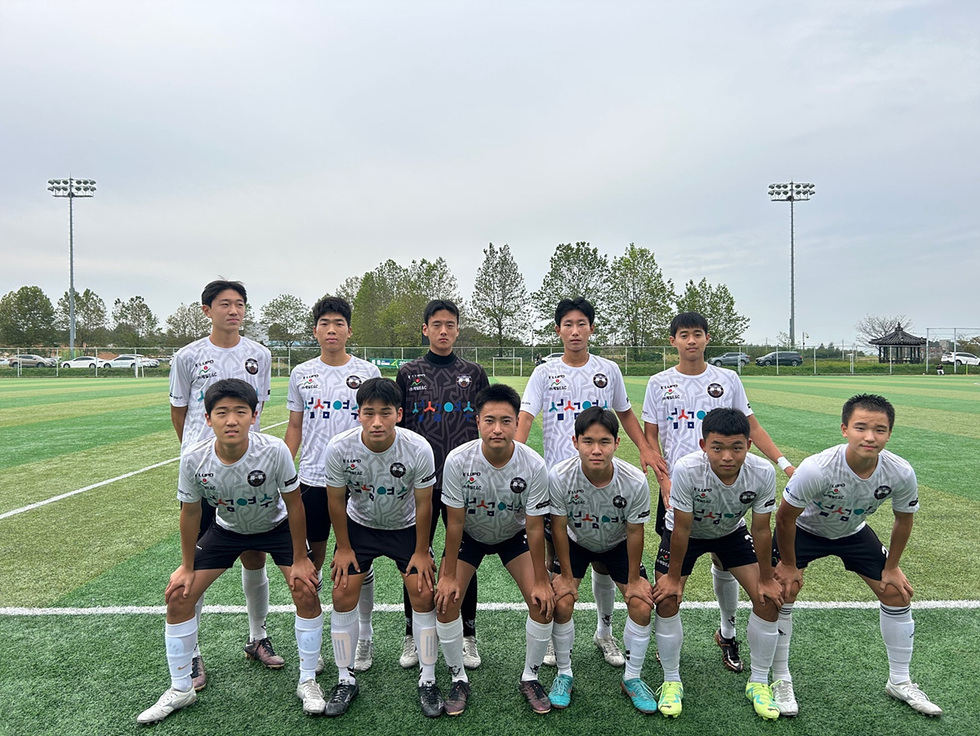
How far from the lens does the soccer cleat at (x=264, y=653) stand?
10.6 feet

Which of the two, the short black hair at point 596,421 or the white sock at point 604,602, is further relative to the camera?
the white sock at point 604,602

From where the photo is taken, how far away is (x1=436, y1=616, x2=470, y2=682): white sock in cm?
301

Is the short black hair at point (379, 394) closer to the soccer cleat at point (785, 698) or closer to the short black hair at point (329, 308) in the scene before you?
the short black hair at point (329, 308)

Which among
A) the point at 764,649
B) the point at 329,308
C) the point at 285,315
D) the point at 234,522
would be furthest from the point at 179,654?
the point at 285,315

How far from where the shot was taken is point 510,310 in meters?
51.7

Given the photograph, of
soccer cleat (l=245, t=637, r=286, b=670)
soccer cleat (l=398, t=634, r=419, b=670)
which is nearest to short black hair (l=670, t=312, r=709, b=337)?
soccer cleat (l=398, t=634, r=419, b=670)

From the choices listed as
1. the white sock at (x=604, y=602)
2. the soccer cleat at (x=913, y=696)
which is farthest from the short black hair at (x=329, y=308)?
the soccer cleat at (x=913, y=696)

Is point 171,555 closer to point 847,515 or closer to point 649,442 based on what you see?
point 649,442

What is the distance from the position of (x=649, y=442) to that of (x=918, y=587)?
2581 mm

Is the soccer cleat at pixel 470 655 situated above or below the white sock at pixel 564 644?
below

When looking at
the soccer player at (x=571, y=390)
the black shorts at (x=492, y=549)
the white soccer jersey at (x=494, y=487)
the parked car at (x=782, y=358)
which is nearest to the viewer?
the white soccer jersey at (x=494, y=487)

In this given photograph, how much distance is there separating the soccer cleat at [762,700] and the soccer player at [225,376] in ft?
8.68

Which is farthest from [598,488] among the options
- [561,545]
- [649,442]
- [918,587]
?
[918,587]

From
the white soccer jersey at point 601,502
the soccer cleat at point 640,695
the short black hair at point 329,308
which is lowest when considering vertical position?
the soccer cleat at point 640,695
